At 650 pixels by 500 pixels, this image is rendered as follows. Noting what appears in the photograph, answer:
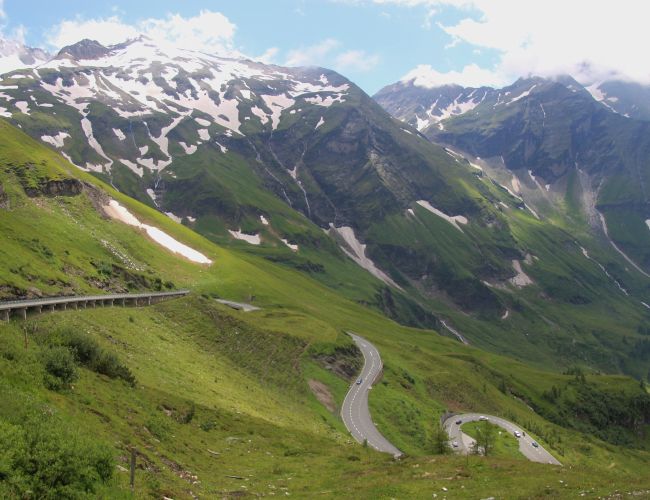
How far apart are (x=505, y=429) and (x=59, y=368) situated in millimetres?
75751

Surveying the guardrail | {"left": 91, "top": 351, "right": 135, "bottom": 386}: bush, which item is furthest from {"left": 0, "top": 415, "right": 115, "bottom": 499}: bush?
the guardrail

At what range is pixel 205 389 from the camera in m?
51.2

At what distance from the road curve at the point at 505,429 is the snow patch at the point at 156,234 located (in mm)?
83139

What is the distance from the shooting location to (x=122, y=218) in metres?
135

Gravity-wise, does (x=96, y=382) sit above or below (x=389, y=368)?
above

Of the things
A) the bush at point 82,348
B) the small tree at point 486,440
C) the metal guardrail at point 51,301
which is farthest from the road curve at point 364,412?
the metal guardrail at point 51,301

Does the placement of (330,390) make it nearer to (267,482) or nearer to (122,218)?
(267,482)

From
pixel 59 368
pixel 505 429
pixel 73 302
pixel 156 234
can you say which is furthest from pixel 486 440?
pixel 156 234

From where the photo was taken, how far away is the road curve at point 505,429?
75.9 m

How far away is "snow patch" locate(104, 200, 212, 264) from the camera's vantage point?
13512cm

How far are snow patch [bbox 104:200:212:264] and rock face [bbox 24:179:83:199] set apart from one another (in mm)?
8891

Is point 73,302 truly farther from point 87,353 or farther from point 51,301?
point 87,353

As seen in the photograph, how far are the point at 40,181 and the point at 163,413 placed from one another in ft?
329

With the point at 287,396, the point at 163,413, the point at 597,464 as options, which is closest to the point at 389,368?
the point at 287,396
